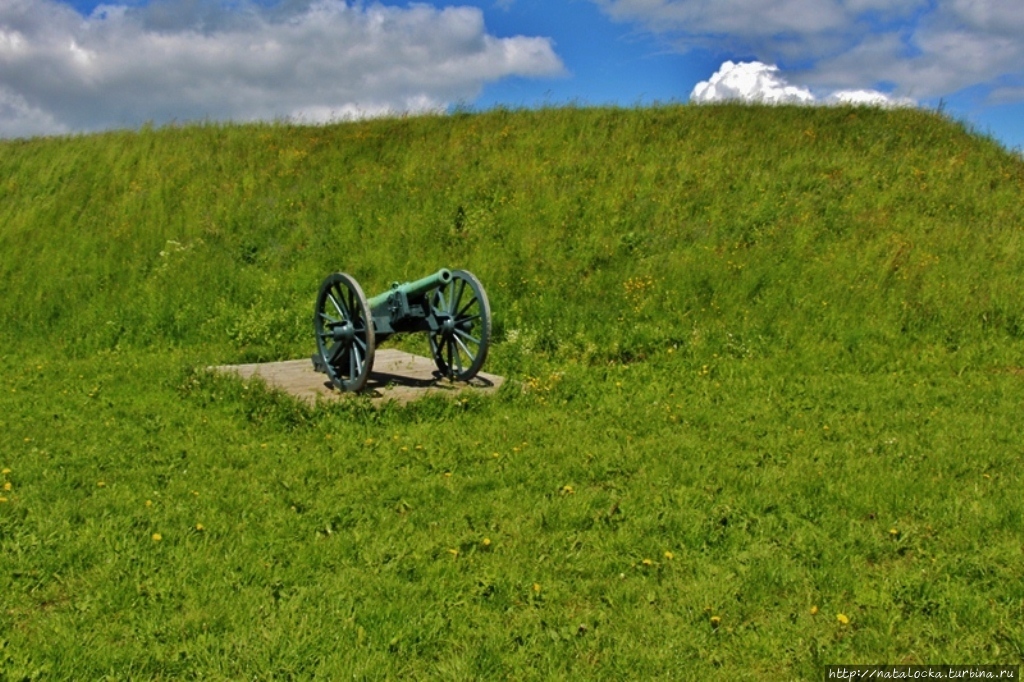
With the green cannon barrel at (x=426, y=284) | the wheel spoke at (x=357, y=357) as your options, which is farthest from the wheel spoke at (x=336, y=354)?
the green cannon barrel at (x=426, y=284)

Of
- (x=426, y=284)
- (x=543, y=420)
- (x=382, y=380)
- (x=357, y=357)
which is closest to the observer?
(x=543, y=420)

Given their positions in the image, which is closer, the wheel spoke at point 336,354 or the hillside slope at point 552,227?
the wheel spoke at point 336,354

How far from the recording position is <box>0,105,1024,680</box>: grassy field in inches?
153

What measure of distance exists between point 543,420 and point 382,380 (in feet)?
7.31

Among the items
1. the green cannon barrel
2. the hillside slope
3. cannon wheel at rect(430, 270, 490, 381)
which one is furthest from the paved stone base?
the hillside slope

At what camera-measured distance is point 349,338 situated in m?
8.33

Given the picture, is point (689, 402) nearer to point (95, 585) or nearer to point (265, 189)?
point (95, 585)

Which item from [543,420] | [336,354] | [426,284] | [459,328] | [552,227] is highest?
[552,227]

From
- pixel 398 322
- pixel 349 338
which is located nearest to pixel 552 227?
pixel 398 322

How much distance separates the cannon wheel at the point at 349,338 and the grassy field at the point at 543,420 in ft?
2.28

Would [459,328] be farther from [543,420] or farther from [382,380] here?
[543,420]

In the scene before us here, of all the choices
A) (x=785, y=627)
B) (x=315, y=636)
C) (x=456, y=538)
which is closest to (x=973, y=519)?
(x=785, y=627)

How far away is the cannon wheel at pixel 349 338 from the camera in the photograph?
7812 millimetres

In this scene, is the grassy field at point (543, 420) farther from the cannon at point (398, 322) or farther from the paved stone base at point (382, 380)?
the cannon at point (398, 322)
